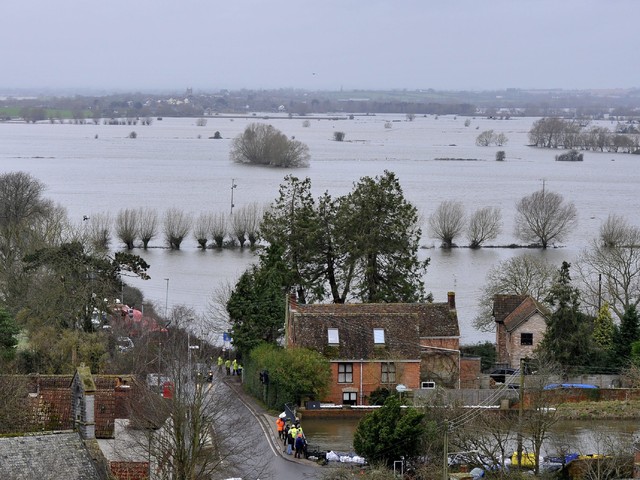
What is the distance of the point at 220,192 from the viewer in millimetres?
98312

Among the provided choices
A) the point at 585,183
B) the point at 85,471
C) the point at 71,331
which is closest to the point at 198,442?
the point at 85,471

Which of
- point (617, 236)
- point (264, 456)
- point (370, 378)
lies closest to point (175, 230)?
point (617, 236)

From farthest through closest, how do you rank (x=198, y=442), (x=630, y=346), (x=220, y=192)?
(x=220, y=192) → (x=630, y=346) → (x=198, y=442)

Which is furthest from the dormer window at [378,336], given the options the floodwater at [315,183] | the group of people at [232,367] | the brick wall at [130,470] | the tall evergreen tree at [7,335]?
the floodwater at [315,183]

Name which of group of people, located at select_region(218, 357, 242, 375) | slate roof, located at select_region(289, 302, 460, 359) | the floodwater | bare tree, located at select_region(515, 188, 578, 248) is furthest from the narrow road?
bare tree, located at select_region(515, 188, 578, 248)

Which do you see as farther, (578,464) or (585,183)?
(585,183)

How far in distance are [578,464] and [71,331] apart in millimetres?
13730

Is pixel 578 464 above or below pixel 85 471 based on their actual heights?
below

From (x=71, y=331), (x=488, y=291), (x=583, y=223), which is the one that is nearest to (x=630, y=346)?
(x=488, y=291)

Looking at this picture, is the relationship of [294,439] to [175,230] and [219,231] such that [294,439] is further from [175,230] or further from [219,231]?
[175,230]

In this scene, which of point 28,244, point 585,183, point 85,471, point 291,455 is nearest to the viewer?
point 85,471

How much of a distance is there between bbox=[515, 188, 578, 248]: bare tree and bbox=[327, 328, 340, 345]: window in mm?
40095

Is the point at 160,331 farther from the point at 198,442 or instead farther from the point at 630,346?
the point at 198,442

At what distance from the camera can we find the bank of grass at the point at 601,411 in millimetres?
27250
